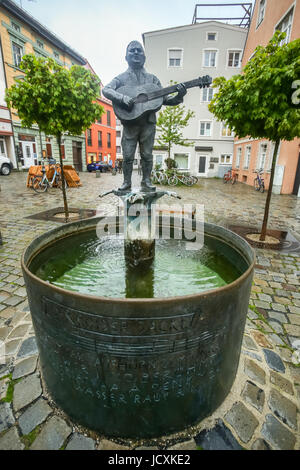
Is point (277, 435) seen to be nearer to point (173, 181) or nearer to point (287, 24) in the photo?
point (173, 181)

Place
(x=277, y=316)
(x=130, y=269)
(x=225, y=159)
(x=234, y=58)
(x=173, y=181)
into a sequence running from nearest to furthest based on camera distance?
(x=130, y=269) < (x=277, y=316) < (x=173, y=181) < (x=234, y=58) < (x=225, y=159)

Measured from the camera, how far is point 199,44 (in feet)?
82.0

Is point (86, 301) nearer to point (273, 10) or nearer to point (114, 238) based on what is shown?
point (114, 238)

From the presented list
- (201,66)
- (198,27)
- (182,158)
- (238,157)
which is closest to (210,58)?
(201,66)

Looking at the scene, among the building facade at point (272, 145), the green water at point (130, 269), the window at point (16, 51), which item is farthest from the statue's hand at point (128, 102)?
the window at point (16, 51)

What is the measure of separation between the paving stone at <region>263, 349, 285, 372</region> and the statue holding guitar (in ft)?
6.76

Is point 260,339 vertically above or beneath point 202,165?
beneath

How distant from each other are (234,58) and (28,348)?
102 ft

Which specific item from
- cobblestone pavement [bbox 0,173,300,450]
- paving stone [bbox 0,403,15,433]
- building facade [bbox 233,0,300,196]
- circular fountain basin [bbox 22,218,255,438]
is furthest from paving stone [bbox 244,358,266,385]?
building facade [bbox 233,0,300,196]

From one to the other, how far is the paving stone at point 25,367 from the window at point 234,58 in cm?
3099

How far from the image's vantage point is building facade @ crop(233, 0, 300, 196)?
13225 mm

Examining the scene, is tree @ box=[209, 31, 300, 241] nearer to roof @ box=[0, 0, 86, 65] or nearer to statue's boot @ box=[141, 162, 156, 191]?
statue's boot @ box=[141, 162, 156, 191]

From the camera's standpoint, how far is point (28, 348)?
241 cm
